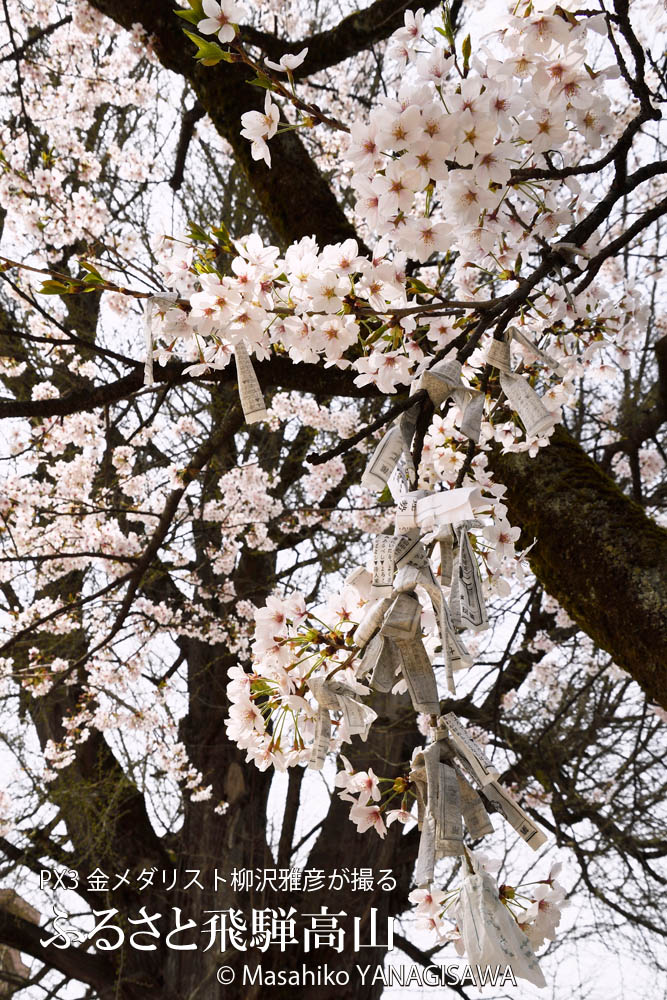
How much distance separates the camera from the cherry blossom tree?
3.22 ft

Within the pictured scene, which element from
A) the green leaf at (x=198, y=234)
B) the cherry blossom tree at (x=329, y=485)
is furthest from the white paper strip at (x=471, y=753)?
the green leaf at (x=198, y=234)

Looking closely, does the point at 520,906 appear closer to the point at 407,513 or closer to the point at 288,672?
the point at 288,672

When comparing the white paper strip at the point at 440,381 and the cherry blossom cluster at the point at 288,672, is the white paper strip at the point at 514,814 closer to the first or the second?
the cherry blossom cluster at the point at 288,672

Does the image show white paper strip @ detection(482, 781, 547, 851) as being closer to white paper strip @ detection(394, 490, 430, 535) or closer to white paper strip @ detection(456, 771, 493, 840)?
white paper strip @ detection(456, 771, 493, 840)

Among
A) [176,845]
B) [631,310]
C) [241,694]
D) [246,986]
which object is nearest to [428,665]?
[241,694]

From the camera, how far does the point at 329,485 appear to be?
182 inches

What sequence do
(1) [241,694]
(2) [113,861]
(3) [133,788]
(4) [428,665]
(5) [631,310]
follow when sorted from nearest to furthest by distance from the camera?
(4) [428,665], (1) [241,694], (5) [631,310], (2) [113,861], (3) [133,788]

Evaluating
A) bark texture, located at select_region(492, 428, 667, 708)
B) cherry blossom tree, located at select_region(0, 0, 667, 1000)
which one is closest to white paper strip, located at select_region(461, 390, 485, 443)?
cherry blossom tree, located at select_region(0, 0, 667, 1000)

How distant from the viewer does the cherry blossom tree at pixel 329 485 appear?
982 mm

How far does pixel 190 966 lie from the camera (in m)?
4.24

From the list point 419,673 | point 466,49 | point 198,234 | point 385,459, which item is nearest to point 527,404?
point 385,459

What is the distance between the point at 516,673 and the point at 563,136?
418 cm

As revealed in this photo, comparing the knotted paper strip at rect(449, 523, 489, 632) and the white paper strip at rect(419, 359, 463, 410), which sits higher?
the white paper strip at rect(419, 359, 463, 410)

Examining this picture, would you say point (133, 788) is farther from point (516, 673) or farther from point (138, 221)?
point (138, 221)
